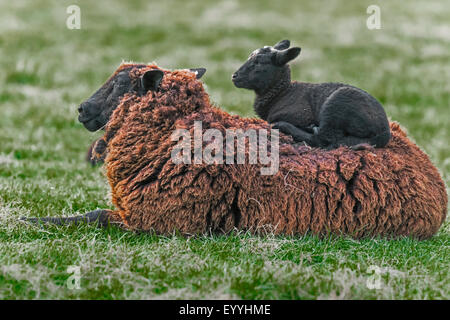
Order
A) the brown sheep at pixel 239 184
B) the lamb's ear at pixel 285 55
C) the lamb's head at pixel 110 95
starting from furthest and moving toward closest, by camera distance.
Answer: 1. the lamb's ear at pixel 285 55
2. the lamb's head at pixel 110 95
3. the brown sheep at pixel 239 184

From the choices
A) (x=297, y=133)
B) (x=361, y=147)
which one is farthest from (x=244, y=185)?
(x=361, y=147)

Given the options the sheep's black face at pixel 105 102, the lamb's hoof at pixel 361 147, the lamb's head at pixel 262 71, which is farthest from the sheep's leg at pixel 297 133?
the sheep's black face at pixel 105 102

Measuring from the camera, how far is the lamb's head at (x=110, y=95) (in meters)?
5.83

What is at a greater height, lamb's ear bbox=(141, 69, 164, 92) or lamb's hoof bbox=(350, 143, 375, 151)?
lamb's ear bbox=(141, 69, 164, 92)

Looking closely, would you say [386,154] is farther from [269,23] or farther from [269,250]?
[269,23]

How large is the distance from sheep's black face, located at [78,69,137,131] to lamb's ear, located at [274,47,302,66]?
1.54 meters

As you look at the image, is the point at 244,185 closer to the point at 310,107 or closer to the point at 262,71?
the point at 310,107

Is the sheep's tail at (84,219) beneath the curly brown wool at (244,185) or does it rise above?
beneath

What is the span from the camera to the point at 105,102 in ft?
19.5

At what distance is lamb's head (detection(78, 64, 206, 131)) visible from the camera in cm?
583

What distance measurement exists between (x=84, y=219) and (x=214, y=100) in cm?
186

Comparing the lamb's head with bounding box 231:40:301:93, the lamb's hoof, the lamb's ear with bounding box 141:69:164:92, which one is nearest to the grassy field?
the lamb's hoof

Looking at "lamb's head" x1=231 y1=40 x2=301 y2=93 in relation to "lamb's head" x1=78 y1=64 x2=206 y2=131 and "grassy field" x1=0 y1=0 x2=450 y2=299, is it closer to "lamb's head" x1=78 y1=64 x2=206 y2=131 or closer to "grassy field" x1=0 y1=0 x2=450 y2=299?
"lamb's head" x1=78 y1=64 x2=206 y2=131

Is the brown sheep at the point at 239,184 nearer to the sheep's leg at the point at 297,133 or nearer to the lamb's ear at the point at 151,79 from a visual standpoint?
the lamb's ear at the point at 151,79
